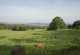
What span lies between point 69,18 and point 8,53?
924mm

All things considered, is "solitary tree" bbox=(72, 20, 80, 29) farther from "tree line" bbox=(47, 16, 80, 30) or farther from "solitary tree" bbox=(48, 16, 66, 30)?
"solitary tree" bbox=(48, 16, 66, 30)

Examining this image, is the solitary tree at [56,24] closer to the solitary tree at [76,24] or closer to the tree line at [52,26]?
the tree line at [52,26]

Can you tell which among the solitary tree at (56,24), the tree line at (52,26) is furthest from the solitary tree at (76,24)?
the solitary tree at (56,24)

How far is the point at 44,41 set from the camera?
2555mm

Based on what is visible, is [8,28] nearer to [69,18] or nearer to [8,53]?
[8,53]

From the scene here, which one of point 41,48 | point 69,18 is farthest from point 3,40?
point 69,18

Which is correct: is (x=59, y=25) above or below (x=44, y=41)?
above

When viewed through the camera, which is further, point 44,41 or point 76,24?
point 76,24

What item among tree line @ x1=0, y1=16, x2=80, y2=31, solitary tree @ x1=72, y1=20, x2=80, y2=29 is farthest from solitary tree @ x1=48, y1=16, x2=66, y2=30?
solitary tree @ x1=72, y1=20, x2=80, y2=29

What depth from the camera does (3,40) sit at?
2535 millimetres

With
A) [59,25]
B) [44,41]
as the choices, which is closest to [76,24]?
[59,25]

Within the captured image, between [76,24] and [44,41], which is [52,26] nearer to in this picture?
[44,41]

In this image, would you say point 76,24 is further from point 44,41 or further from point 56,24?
point 44,41

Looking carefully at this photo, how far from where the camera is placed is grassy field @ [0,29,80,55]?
2480mm
